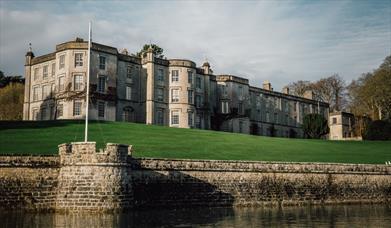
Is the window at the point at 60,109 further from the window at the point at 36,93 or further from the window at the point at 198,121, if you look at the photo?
the window at the point at 198,121

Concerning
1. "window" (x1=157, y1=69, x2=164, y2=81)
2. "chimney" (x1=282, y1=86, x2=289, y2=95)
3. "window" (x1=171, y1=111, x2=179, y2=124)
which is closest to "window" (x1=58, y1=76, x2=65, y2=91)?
"window" (x1=157, y1=69, x2=164, y2=81)

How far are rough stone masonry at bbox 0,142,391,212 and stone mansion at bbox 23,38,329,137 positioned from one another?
26.9 meters

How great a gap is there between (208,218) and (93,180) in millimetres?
6397

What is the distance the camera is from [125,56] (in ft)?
190

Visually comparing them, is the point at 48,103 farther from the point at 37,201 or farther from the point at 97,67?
the point at 37,201

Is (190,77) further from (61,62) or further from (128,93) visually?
(61,62)

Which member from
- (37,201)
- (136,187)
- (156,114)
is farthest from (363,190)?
(156,114)

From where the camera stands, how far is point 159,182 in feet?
88.7

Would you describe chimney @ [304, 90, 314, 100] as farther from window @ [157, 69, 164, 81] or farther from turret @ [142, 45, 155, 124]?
turret @ [142, 45, 155, 124]

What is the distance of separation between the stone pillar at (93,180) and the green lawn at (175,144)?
20.4ft

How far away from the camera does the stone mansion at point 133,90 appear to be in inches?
2076

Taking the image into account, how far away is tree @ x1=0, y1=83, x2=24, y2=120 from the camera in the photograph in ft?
241

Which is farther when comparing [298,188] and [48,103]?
[48,103]

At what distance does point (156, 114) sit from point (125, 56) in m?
8.25
